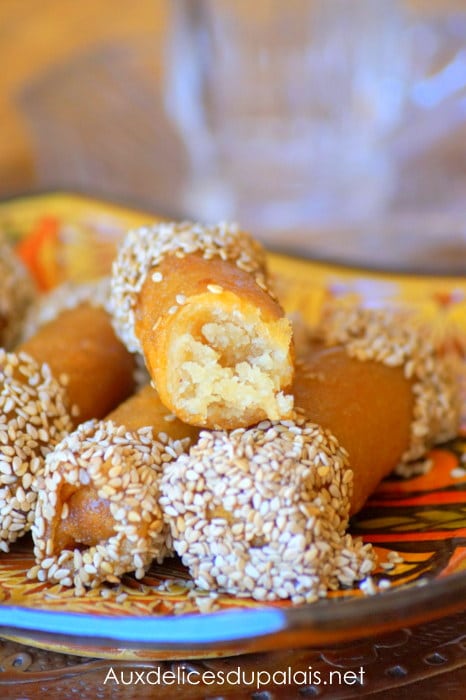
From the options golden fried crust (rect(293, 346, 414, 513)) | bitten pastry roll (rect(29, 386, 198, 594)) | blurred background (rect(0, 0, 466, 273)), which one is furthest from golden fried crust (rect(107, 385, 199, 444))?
blurred background (rect(0, 0, 466, 273))

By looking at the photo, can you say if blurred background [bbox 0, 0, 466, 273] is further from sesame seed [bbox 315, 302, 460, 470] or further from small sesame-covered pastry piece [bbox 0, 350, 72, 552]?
small sesame-covered pastry piece [bbox 0, 350, 72, 552]

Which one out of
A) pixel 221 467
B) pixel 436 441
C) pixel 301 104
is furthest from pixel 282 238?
pixel 221 467

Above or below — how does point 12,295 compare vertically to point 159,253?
below

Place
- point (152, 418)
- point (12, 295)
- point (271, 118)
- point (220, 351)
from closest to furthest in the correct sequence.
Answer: point (220, 351)
point (152, 418)
point (12, 295)
point (271, 118)

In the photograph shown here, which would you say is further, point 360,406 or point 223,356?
point 360,406

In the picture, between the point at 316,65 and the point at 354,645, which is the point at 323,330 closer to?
the point at 354,645

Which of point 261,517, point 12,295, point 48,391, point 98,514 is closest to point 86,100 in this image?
point 12,295

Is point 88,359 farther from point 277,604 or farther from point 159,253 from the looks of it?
point 277,604
